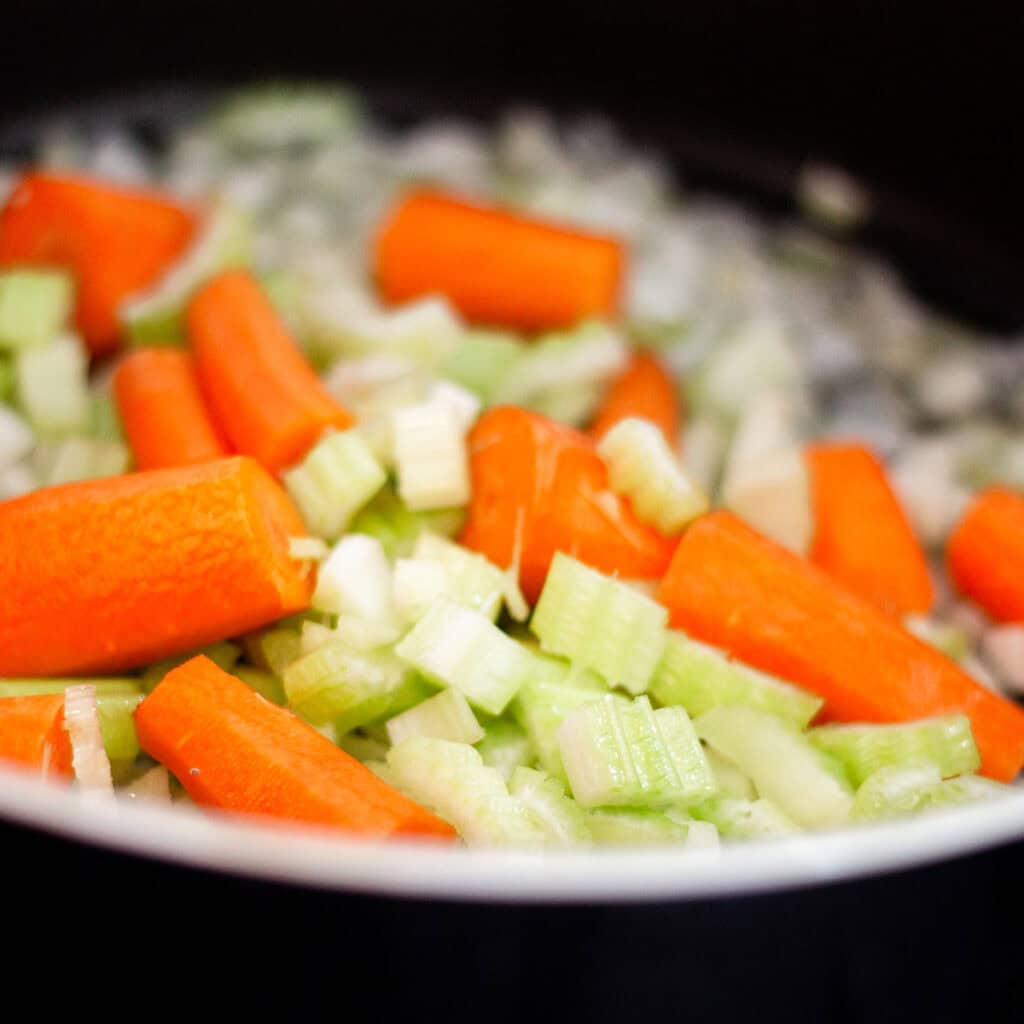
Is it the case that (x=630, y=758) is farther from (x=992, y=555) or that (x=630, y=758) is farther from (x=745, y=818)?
(x=992, y=555)

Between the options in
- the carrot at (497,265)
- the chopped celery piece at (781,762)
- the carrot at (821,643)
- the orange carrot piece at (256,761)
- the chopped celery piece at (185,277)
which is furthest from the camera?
the carrot at (497,265)

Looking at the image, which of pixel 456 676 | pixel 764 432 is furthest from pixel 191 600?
pixel 764 432

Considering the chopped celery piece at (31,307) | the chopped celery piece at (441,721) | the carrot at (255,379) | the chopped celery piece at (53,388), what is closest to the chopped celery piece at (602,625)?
the chopped celery piece at (441,721)

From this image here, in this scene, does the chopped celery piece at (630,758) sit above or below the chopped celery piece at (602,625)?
below

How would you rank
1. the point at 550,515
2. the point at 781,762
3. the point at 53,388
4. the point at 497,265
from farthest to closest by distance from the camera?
1. the point at 497,265
2. the point at 53,388
3. the point at 550,515
4. the point at 781,762

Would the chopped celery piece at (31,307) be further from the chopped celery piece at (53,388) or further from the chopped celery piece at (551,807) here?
the chopped celery piece at (551,807)

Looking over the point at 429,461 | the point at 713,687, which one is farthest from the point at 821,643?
the point at 429,461

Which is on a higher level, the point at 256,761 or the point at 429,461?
the point at 429,461
